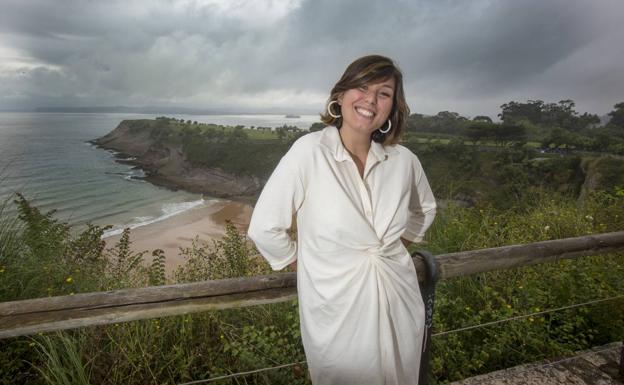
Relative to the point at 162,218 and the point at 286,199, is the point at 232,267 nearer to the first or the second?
the point at 286,199

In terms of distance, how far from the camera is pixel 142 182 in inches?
1583

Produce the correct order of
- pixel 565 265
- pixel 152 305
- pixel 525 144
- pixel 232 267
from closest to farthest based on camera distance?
pixel 152 305
pixel 565 265
pixel 232 267
pixel 525 144

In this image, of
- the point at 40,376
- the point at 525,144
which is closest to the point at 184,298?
the point at 40,376

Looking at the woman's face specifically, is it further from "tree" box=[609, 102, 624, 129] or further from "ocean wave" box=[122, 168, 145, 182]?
"tree" box=[609, 102, 624, 129]

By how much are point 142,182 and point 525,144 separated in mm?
45084

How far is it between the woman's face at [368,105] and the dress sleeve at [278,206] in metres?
0.34

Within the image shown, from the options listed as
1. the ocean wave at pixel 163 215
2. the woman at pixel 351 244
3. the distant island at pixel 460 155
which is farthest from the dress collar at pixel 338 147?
the distant island at pixel 460 155

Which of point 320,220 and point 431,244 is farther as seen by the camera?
point 431,244

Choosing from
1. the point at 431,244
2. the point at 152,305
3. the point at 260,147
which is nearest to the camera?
the point at 152,305

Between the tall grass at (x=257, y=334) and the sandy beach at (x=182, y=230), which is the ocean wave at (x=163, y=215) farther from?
the tall grass at (x=257, y=334)

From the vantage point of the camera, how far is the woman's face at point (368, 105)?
1532mm

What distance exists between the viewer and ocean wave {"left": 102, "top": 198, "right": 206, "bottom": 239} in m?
21.5

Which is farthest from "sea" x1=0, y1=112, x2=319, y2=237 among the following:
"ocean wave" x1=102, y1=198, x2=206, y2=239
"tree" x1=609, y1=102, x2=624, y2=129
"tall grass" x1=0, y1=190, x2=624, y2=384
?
"tree" x1=609, y1=102, x2=624, y2=129

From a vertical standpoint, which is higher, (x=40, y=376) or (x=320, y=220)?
(x=320, y=220)
